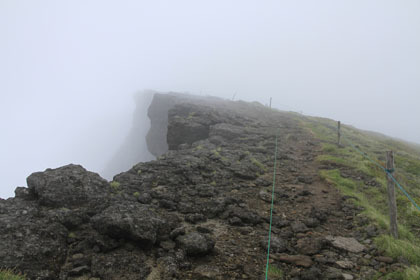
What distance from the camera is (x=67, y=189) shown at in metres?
9.12

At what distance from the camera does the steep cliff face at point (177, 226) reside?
6.48 metres

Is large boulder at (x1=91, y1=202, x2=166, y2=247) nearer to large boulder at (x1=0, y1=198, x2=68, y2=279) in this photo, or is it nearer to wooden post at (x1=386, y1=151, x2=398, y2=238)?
large boulder at (x1=0, y1=198, x2=68, y2=279)

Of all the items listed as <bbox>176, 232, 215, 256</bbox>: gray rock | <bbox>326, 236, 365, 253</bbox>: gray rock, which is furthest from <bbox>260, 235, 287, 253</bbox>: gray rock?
<bbox>176, 232, 215, 256</bbox>: gray rock

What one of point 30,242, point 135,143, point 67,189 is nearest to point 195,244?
point 30,242

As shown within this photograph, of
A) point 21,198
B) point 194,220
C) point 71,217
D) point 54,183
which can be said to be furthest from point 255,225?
point 21,198

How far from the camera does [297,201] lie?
449 inches

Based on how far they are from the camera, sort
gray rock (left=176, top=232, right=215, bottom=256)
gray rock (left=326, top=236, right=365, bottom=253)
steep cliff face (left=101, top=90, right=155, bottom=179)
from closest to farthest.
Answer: gray rock (left=176, top=232, right=215, bottom=256)
gray rock (left=326, top=236, right=365, bottom=253)
steep cliff face (left=101, top=90, right=155, bottom=179)

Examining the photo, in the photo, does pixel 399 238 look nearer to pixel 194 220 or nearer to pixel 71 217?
pixel 194 220

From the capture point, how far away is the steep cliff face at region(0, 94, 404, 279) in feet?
21.3

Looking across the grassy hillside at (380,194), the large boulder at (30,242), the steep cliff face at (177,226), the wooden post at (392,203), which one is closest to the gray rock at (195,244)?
the steep cliff face at (177,226)

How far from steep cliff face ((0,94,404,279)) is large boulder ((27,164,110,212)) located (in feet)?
0.11

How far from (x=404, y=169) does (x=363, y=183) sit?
743cm

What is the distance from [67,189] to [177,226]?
164 inches

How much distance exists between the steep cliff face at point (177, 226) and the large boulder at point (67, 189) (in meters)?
0.03
